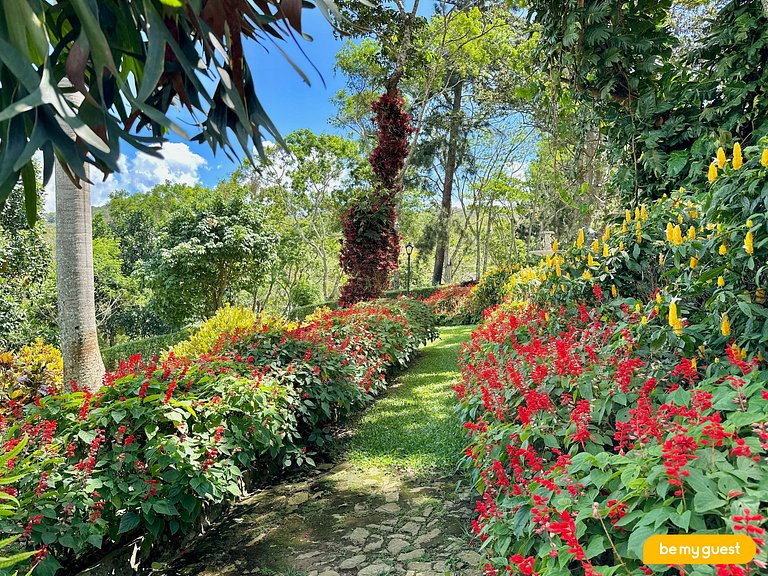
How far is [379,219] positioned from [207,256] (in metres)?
5.56

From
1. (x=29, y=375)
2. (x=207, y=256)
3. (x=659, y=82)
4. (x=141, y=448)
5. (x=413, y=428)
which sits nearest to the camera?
(x=141, y=448)

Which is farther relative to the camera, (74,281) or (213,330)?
(213,330)

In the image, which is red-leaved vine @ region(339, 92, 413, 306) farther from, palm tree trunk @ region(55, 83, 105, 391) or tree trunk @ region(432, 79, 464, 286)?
tree trunk @ region(432, 79, 464, 286)

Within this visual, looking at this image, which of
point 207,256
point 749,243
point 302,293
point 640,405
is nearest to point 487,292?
point 207,256

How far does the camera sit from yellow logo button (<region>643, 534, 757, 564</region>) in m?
0.88

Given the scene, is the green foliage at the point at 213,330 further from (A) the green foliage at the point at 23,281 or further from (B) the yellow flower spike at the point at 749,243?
(A) the green foliage at the point at 23,281

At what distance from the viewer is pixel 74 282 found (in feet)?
11.4

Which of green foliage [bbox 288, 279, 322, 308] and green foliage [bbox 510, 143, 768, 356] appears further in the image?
green foliage [bbox 288, 279, 322, 308]

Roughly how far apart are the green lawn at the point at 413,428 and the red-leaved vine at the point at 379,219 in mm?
3033

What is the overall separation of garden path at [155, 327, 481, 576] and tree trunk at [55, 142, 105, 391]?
1.64 meters

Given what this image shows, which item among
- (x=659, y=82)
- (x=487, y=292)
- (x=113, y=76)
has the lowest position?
(x=487, y=292)

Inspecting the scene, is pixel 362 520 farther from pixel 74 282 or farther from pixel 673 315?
pixel 74 282

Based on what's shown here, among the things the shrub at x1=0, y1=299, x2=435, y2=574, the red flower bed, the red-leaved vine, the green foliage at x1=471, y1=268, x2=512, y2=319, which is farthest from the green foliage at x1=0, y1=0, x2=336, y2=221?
the green foliage at x1=471, y1=268, x2=512, y2=319

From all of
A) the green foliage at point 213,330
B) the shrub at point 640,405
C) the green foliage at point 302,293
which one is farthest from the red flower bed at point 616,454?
the green foliage at point 302,293
